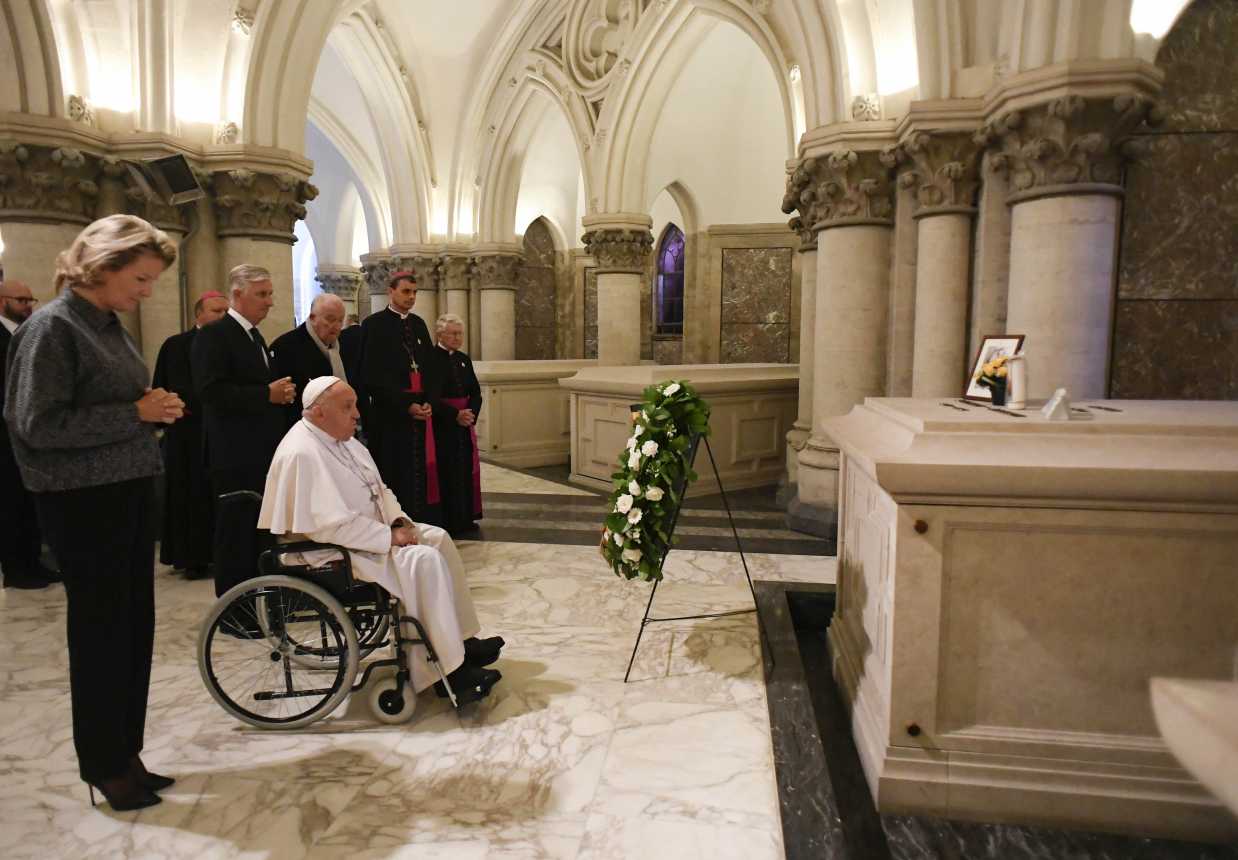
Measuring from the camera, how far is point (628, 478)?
11.0ft

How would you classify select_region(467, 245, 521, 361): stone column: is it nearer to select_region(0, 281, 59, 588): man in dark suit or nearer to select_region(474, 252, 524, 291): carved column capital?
select_region(474, 252, 524, 291): carved column capital

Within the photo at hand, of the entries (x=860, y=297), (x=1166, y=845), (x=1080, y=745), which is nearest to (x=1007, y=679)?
(x=1080, y=745)

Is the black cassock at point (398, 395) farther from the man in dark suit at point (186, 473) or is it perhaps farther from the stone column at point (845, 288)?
the stone column at point (845, 288)

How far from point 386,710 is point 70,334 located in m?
1.62

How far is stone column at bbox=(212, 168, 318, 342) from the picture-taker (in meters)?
6.16

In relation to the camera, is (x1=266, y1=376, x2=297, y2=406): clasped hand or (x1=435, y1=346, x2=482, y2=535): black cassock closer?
(x1=266, y1=376, x2=297, y2=406): clasped hand

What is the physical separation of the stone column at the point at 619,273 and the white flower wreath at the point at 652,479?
7242 mm

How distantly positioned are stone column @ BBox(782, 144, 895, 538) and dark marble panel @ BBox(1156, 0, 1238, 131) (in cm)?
163

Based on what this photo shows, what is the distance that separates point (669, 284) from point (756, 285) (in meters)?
2.48

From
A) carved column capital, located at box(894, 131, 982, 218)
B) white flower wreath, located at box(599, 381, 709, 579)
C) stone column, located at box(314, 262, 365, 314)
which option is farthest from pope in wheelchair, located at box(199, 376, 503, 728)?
stone column, located at box(314, 262, 365, 314)

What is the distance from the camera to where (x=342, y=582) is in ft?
8.94

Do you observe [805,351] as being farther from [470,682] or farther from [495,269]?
[495,269]

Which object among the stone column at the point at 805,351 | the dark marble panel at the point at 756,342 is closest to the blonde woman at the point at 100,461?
the stone column at the point at 805,351

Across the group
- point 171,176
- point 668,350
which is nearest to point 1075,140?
point 171,176
